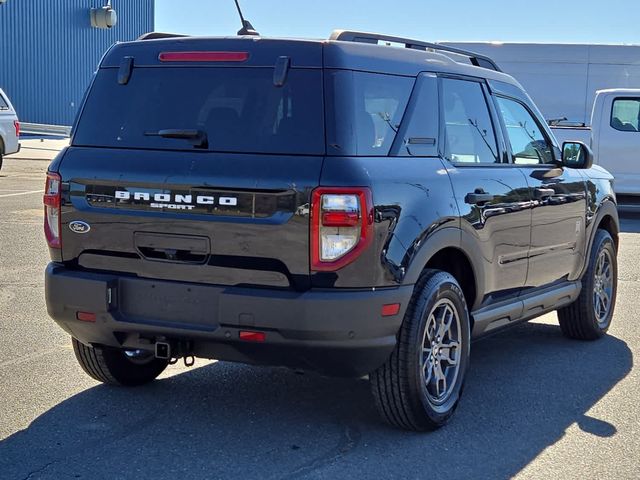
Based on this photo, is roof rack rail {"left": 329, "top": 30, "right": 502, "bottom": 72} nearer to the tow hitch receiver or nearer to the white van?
the tow hitch receiver

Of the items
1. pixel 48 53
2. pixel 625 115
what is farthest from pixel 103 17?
pixel 625 115

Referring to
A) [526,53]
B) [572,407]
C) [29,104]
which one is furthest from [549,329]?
[29,104]

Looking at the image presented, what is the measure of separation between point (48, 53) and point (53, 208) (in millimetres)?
36696

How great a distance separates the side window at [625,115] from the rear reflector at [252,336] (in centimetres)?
1312

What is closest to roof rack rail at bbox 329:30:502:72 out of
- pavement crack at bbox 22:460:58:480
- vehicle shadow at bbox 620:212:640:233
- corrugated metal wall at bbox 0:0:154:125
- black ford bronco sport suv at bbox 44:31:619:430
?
black ford bronco sport suv at bbox 44:31:619:430

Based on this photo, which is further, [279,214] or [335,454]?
[335,454]

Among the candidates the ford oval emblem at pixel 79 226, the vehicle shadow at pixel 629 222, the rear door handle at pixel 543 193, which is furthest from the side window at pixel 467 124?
the vehicle shadow at pixel 629 222

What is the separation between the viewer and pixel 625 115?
16.3 m

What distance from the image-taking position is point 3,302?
7.74 m

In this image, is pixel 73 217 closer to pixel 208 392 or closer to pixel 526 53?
pixel 208 392

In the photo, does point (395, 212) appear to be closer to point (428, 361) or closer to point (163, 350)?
point (428, 361)

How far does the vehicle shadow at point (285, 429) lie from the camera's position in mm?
4355

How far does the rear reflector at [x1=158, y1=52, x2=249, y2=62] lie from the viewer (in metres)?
4.69

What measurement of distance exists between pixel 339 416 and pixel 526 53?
16.4 meters
